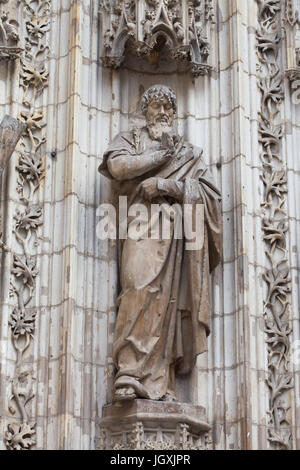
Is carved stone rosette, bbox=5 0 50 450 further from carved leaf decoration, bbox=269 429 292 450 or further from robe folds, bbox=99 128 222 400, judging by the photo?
carved leaf decoration, bbox=269 429 292 450

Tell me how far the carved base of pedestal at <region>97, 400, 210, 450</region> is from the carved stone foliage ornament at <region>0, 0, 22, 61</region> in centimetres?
349

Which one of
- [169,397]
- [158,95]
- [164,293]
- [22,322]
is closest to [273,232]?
[164,293]

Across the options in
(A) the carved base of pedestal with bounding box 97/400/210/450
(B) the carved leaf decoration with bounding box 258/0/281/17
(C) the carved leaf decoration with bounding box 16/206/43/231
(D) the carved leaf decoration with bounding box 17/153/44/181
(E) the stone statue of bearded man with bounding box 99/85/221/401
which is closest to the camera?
(A) the carved base of pedestal with bounding box 97/400/210/450

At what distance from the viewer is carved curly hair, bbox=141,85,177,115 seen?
1220 centimetres

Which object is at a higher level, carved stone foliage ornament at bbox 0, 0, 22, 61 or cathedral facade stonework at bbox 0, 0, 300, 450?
carved stone foliage ornament at bbox 0, 0, 22, 61

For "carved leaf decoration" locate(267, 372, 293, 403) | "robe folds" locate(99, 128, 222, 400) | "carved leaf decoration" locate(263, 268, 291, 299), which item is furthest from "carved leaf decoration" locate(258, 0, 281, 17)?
"carved leaf decoration" locate(267, 372, 293, 403)

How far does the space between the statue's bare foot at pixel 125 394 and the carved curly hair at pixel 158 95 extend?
274cm

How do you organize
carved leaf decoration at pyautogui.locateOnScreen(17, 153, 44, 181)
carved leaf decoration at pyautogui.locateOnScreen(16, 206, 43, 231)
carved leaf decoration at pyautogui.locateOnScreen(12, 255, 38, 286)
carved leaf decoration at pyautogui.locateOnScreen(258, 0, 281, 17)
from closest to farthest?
carved leaf decoration at pyautogui.locateOnScreen(12, 255, 38, 286), carved leaf decoration at pyautogui.locateOnScreen(16, 206, 43, 231), carved leaf decoration at pyautogui.locateOnScreen(17, 153, 44, 181), carved leaf decoration at pyautogui.locateOnScreen(258, 0, 281, 17)

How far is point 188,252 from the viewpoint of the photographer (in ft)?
38.1

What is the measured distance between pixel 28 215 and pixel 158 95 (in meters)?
1.66

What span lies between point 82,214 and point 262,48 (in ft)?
8.36

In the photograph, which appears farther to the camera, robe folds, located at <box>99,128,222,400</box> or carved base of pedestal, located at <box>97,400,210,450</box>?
robe folds, located at <box>99,128,222,400</box>

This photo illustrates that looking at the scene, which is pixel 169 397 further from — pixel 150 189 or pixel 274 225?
pixel 274 225

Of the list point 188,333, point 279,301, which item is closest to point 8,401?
point 188,333
